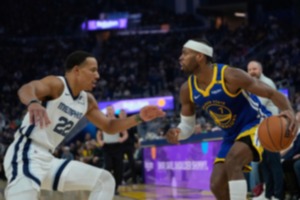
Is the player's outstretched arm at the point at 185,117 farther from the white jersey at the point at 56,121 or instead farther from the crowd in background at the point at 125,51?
the crowd in background at the point at 125,51

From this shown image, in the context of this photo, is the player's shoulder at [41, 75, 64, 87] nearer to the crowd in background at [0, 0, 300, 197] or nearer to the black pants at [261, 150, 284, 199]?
the black pants at [261, 150, 284, 199]

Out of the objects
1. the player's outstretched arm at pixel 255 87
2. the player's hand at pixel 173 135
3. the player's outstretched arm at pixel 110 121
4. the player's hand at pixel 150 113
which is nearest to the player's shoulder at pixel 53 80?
the player's outstretched arm at pixel 110 121

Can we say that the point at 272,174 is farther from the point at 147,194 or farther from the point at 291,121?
Result: the point at 291,121

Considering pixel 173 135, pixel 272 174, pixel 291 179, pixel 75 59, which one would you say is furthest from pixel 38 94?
pixel 291 179

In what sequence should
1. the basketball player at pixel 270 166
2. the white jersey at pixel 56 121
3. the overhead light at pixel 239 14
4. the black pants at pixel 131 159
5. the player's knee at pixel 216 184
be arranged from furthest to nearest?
the overhead light at pixel 239 14 < the black pants at pixel 131 159 < the basketball player at pixel 270 166 < the player's knee at pixel 216 184 < the white jersey at pixel 56 121

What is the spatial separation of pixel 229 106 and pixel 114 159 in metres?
5.60

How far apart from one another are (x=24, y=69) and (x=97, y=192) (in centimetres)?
2908

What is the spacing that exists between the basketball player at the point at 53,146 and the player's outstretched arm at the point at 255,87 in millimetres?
922

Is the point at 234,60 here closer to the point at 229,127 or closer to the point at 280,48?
the point at 280,48

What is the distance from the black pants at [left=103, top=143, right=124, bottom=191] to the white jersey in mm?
5976

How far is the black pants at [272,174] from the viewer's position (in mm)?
8125

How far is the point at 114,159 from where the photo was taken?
1101 centimetres

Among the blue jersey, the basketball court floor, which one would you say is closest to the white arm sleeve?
the blue jersey

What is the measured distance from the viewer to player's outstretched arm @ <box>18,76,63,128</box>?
4.20 m
